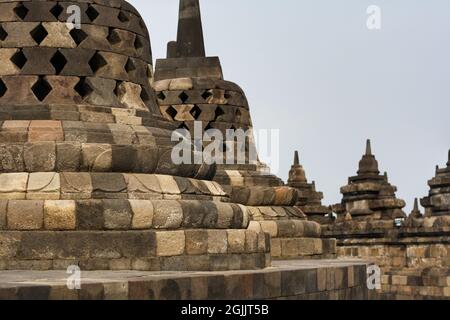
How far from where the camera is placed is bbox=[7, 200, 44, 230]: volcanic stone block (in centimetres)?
959

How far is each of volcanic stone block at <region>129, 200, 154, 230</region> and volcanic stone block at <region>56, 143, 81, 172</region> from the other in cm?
78

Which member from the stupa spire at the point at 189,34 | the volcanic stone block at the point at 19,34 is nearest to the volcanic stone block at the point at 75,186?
the volcanic stone block at the point at 19,34

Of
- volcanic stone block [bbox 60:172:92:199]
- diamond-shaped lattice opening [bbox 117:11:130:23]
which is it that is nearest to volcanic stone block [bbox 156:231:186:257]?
volcanic stone block [bbox 60:172:92:199]

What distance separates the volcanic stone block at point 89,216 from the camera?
9.70 metres

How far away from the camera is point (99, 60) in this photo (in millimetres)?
11508

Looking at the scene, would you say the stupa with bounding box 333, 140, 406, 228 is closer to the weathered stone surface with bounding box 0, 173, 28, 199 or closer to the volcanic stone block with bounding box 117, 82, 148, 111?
the volcanic stone block with bounding box 117, 82, 148, 111

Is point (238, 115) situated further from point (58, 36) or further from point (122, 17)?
point (58, 36)

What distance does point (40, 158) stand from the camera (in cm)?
1014

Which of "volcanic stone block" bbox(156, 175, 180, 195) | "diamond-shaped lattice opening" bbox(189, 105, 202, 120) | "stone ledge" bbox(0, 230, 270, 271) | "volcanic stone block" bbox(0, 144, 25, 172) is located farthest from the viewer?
"diamond-shaped lattice opening" bbox(189, 105, 202, 120)

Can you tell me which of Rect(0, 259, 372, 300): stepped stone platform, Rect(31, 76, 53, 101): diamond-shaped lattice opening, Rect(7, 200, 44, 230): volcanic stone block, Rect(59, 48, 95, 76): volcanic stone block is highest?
Rect(59, 48, 95, 76): volcanic stone block

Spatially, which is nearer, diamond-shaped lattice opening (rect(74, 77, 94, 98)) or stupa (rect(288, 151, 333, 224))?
diamond-shaped lattice opening (rect(74, 77, 94, 98))

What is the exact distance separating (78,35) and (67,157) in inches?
76.2
